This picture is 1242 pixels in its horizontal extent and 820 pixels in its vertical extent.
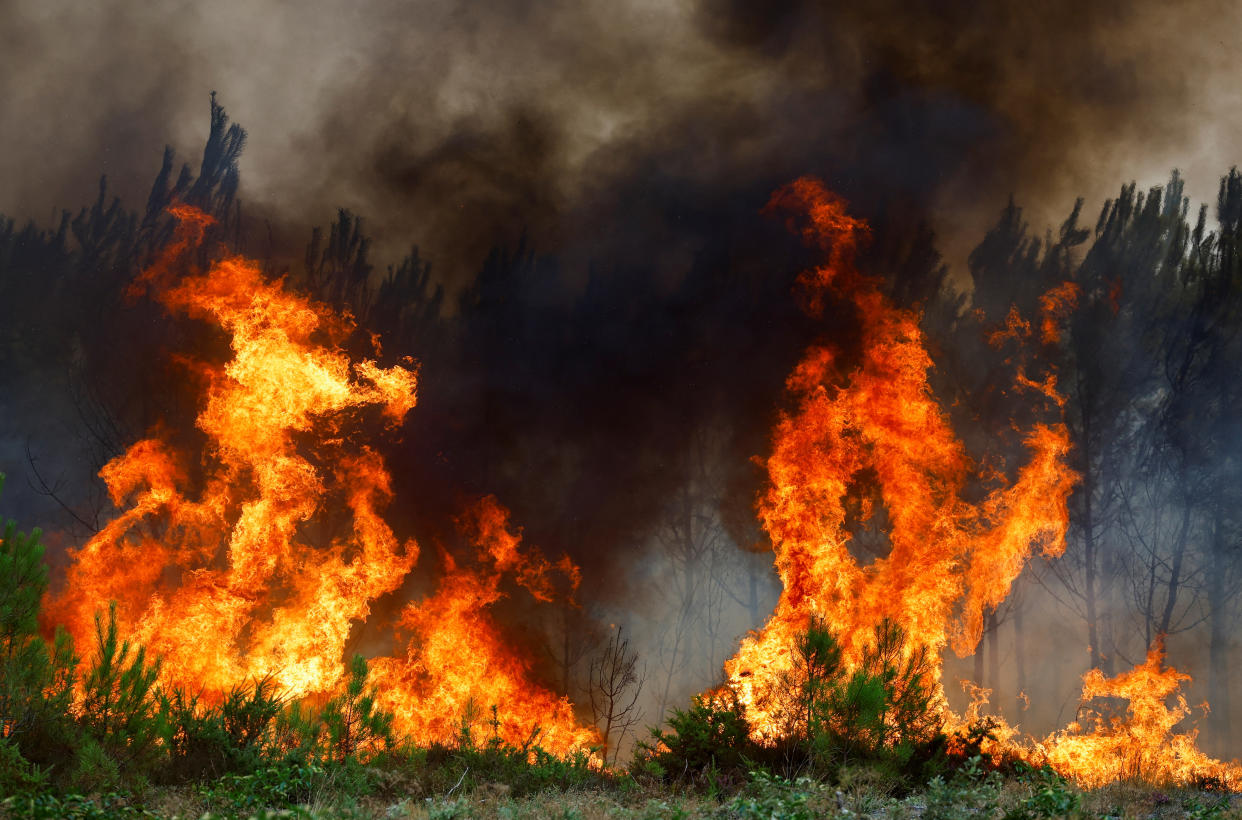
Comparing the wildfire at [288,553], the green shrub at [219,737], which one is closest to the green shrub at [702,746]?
the green shrub at [219,737]

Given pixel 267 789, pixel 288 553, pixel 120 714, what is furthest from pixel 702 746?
pixel 288 553

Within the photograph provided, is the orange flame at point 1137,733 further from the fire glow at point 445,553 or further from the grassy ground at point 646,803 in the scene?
the grassy ground at point 646,803

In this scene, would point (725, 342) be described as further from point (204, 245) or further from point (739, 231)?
point (204, 245)

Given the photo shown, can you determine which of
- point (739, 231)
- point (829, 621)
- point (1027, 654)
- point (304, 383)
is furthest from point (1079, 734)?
point (304, 383)

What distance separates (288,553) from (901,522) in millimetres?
11301

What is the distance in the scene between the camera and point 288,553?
1572 centimetres

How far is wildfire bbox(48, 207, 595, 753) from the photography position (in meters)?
13.9

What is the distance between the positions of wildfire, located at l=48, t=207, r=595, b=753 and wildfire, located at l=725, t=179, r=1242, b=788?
5.02 meters

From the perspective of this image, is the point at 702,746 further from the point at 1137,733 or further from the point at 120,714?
the point at 1137,733

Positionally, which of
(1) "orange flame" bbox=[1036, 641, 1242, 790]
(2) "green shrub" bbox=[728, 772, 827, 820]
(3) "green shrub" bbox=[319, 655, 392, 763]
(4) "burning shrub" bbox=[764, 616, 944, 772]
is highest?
(1) "orange flame" bbox=[1036, 641, 1242, 790]

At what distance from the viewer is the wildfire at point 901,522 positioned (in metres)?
13.9

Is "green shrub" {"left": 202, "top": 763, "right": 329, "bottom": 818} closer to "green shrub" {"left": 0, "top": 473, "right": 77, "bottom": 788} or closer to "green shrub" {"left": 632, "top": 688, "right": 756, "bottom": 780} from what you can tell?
"green shrub" {"left": 0, "top": 473, "right": 77, "bottom": 788}

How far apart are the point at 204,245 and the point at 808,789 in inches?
652

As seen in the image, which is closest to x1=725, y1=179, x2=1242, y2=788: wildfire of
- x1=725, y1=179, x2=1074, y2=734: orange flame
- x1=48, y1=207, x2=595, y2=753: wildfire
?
x1=725, y1=179, x2=1074, y2=734: orange flame
